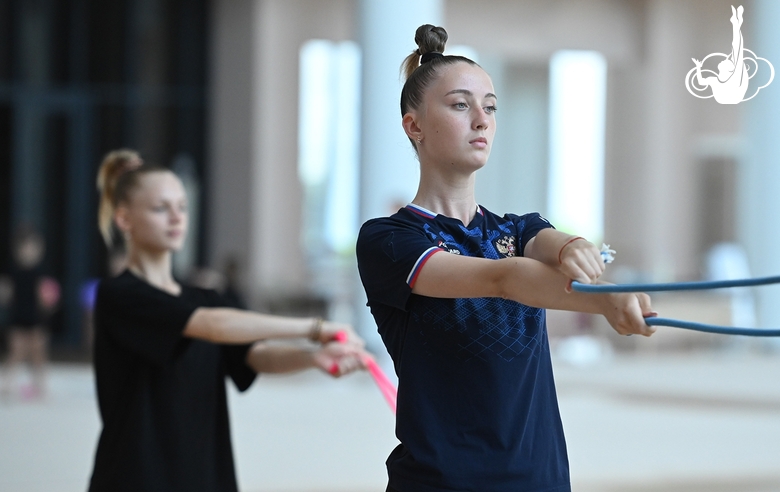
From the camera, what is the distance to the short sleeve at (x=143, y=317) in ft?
9.98

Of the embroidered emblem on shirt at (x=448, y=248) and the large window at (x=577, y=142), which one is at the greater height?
the large window at (x=577, y=142)

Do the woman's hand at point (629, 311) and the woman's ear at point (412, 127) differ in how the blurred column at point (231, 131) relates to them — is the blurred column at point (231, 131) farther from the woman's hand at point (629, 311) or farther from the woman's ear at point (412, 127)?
the woman's hand at point (629, 311)

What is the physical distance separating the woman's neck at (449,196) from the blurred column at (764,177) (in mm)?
7556

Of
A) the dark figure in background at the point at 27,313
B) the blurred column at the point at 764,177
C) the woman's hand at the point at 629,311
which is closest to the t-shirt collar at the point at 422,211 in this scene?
the woman's hand at the point at 629,311

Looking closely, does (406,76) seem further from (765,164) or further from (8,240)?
(8,240)

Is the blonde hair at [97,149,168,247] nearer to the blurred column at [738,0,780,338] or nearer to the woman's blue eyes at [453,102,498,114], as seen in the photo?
the woman's blue eyes at [453,102,498,114]

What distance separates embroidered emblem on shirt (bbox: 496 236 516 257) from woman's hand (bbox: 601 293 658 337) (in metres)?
0.31

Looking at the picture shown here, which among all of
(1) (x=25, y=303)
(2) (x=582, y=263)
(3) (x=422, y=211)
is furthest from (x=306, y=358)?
(1) (x=25, y=303)

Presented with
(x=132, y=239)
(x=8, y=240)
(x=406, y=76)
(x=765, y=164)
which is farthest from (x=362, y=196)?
(x=406, y=76)

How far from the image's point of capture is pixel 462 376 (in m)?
1.98

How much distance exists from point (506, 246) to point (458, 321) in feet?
0.66

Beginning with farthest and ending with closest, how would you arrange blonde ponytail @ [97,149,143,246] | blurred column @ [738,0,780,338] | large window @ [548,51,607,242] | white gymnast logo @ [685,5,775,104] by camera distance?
large window @ [548,51,607,242] < blurred column @ [738,0,780,338] < blonde ponytail @ [97,149,143,246] < white gymnast logo @ [685,5,775,104]

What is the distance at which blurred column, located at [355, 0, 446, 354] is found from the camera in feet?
36.4

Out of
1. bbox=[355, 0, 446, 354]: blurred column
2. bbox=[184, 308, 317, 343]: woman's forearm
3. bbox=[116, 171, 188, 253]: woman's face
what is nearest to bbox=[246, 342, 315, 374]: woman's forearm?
bbox=[184, 308, 317, 343]: woman's forearm
